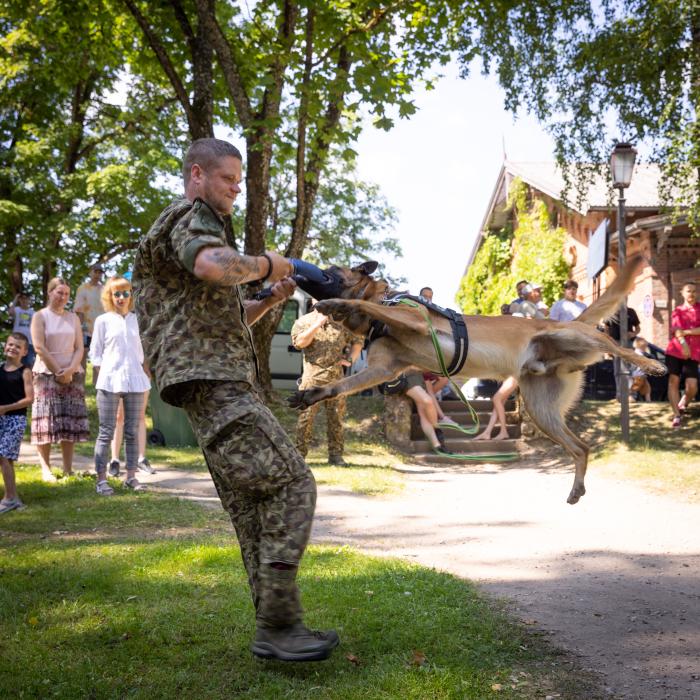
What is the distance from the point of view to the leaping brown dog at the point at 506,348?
169 inches

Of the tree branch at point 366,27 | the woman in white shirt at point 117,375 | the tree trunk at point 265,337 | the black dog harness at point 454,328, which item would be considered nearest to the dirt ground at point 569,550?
the woman in white shirt at point 117,375

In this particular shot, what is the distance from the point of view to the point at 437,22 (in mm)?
13492

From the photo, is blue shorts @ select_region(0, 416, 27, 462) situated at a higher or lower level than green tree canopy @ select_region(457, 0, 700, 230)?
lower

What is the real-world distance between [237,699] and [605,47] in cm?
1213

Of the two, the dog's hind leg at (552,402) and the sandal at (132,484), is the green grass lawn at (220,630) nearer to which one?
the dog's hind leg at (552,402)

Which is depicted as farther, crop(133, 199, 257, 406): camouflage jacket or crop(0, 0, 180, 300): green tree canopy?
crop(0, 0, 180, 300): green tree canopy

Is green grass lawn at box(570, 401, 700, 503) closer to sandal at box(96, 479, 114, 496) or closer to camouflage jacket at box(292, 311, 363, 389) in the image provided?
camouflage jacket at box(292, 311, 363, 389)

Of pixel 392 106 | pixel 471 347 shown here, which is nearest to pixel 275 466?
pixel 471 347

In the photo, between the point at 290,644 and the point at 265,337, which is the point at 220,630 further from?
the point at 265,337

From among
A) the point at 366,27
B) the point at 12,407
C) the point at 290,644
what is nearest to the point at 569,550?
the point at 290,644

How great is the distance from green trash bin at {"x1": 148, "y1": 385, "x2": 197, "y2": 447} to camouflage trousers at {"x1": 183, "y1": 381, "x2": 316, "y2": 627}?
8939 mm

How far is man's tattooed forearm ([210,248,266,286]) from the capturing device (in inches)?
110

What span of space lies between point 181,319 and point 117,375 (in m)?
5.03

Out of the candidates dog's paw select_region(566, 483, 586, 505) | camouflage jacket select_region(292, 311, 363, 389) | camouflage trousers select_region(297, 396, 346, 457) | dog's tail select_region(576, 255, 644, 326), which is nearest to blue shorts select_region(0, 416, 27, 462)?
camouflage jacket select_region(292, 311, 363, 389)
